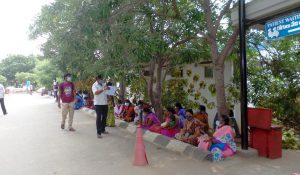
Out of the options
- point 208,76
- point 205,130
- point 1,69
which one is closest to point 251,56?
point 208,76

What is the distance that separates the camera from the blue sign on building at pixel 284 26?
18.8 ft

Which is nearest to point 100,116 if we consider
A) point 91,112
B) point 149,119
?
point 149,119

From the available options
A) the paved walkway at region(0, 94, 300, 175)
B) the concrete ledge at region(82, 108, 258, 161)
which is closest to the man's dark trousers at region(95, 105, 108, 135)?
the paved walkway at region(0, 94, 300, 175)

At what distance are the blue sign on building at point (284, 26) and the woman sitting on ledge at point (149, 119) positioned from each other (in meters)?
4.48

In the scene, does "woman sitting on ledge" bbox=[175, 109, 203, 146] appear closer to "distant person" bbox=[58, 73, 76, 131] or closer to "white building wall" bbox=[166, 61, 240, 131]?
"white building wall" bbox=[166, 61, 240, 131]

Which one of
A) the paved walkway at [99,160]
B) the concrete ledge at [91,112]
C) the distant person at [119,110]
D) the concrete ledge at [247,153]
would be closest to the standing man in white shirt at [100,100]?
the paved walkway at [99,160]

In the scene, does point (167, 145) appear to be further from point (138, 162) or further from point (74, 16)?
point (74, 16)

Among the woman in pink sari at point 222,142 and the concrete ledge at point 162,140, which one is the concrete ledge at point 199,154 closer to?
the woman in pink sari at point 222,142

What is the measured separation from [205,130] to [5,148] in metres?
4.93

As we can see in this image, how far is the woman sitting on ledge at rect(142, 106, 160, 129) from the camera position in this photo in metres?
9.82

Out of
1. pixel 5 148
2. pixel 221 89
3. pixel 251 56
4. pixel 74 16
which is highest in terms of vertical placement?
pixel 74 16

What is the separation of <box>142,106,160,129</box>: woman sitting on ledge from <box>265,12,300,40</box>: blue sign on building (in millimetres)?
4481

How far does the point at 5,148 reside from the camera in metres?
8.35

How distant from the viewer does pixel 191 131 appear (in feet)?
25.4
